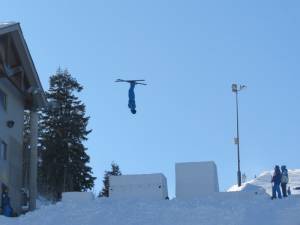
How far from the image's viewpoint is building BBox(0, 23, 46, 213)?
115 ft

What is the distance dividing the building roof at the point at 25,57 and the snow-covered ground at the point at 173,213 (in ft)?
39.0

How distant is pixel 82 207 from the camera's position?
25547 millimetres

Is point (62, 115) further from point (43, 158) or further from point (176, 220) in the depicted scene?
point (176, 220)

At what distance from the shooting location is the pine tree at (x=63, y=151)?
50.1 meters

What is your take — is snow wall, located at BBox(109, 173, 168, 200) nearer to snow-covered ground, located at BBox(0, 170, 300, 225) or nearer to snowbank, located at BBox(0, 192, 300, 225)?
snow-covered ground, located at BBox(0, 170, 300, 225)

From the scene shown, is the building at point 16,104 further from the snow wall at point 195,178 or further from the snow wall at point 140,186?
the snow wall at point 195,178

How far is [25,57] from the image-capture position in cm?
3788

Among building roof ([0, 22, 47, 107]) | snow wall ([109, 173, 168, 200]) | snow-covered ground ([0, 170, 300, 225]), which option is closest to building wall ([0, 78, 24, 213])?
building roof ([0, 22, 47, 107])

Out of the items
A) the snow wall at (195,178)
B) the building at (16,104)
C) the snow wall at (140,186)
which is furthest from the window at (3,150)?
the snow wall at (195,178)

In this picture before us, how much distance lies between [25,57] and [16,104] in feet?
7.62

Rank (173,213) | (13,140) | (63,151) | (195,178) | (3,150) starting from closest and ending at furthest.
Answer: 1. (173,213)
2. (195,178)
3. (3,150)
4. (13,140)
5. (63,151)

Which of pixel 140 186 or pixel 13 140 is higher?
pixel 13 140

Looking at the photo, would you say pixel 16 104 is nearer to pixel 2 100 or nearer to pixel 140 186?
pixel 2 100

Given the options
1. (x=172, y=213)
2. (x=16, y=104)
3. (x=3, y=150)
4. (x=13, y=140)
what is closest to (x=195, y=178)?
(x=172, y=213)
